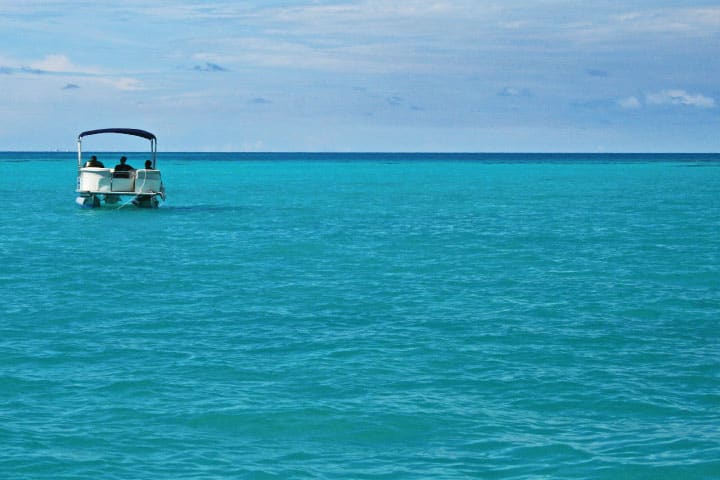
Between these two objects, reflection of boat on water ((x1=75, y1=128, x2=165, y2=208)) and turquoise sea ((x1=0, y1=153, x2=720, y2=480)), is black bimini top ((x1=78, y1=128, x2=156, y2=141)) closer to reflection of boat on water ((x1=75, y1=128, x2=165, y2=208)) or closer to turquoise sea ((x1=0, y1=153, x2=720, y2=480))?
reflection of boat on water ((x1=75, y1=128, x2=165, y2=208))

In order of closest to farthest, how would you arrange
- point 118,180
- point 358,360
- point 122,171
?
1. point 358,360
2. point 122,171
3. point 118,180

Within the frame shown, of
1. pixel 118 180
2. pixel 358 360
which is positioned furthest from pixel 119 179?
pixel 358 360

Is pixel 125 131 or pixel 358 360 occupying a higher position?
pixel 125 131

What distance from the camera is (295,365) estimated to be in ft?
50.4

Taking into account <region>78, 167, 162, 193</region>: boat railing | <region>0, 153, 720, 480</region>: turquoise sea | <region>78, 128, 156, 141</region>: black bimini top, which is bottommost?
<region>0, 153, 720, 480</region>: turquoise sea

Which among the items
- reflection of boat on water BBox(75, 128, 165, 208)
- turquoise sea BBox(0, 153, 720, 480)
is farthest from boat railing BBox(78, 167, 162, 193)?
turquoise sea BBox(0, 153, 720, 480)

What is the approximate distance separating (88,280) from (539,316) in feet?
38.5

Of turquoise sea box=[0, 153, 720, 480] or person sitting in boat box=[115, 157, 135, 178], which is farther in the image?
person sitting in boat box=[115, 157, 135, 178]

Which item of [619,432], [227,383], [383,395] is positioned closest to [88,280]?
Answer: [227,383]

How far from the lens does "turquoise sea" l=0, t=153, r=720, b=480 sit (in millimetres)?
11375

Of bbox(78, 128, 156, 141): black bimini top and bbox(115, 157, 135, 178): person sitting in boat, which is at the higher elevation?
bbox(78, 128, 156, 141): black bimini top

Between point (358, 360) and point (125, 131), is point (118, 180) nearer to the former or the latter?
point (125, 131)

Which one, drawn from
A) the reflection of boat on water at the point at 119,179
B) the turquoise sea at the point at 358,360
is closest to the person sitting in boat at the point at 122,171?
the reflection of boat on water at the point at 119,179

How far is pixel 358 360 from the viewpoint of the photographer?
15688mm
